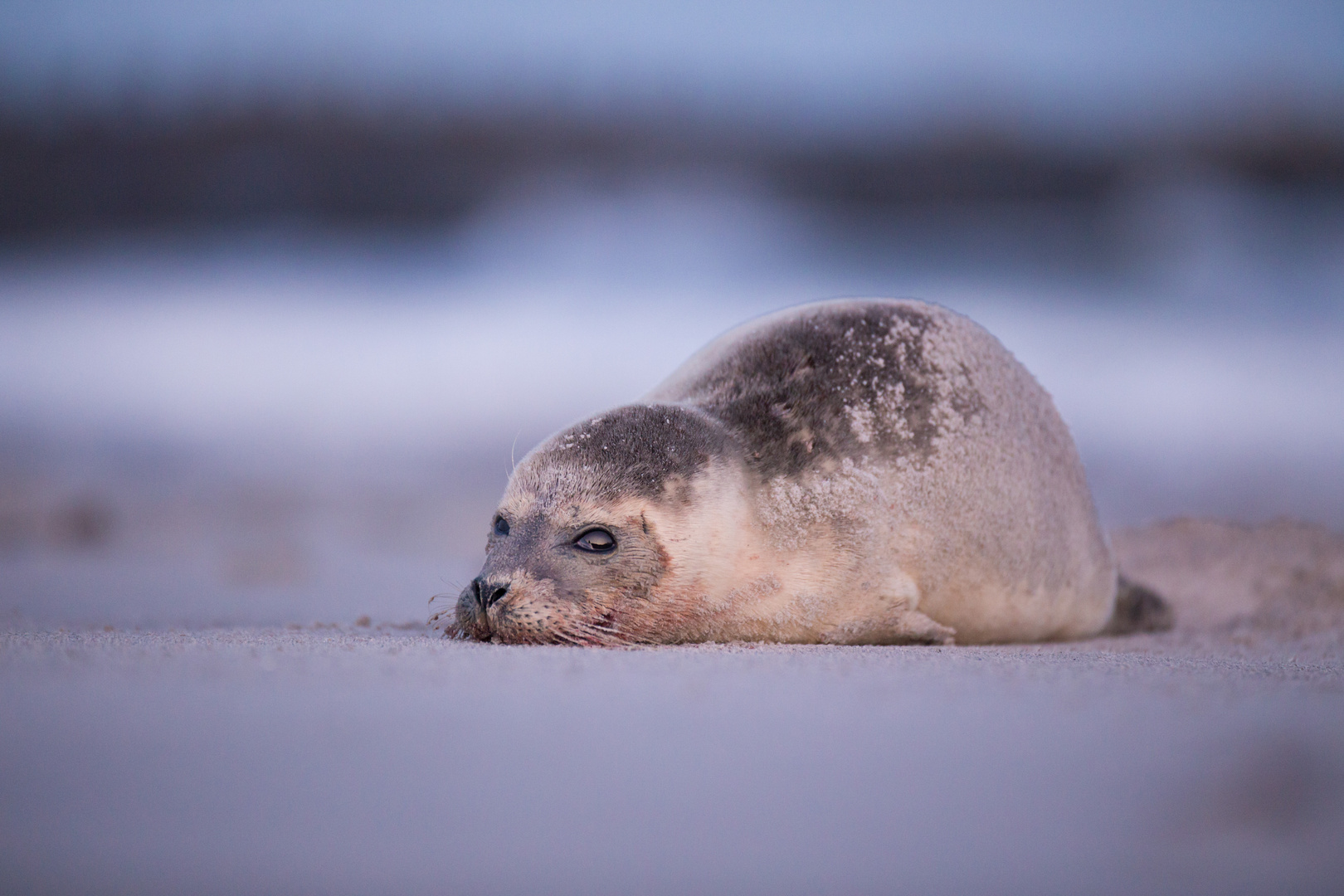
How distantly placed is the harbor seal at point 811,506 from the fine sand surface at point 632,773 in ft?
1.10

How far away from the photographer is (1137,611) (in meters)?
4.09

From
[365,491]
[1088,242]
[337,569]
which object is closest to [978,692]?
[337,569]

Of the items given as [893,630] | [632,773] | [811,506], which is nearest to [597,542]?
[811,506]

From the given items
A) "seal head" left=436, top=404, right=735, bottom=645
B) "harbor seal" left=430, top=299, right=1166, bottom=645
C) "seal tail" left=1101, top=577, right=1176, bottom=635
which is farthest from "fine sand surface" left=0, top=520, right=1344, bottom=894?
"seal tail" left=1101, top=577, right=1176, bottom=635

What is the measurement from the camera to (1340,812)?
5.27 ft

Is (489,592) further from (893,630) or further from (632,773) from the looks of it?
(893,630)

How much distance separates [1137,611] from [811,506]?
6.25 feet

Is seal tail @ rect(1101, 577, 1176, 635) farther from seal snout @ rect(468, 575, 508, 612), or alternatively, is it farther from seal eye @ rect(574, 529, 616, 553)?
seal snout @ rect(468, 575, 508, 612)

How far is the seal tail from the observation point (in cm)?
401

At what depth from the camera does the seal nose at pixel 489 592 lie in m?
2.65

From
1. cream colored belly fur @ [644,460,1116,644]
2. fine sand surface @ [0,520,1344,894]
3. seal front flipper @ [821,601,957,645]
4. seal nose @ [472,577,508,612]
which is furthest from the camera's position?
seal front flipper @ [821,601,957,645]

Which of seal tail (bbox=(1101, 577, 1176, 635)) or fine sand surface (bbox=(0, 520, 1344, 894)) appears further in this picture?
seal tail (bbox=(1101, 577, 1176, 635))

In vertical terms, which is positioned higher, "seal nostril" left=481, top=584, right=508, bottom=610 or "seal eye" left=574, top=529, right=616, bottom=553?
→ "seal eye" left=574, top=529, right=616, bottom=553

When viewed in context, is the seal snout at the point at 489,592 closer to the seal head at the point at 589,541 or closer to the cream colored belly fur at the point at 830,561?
the seal head at the point at 589,541
